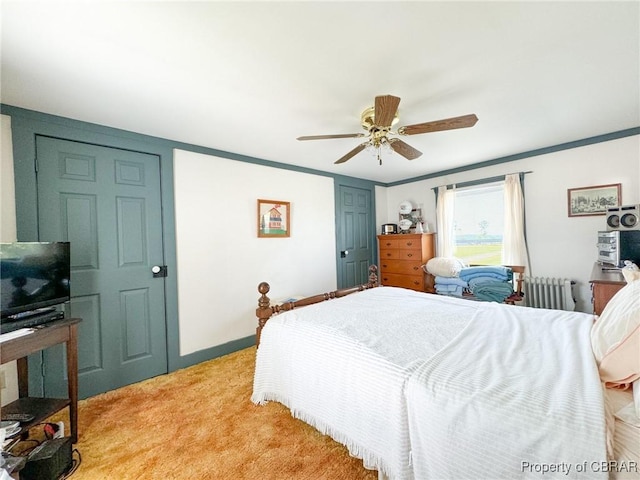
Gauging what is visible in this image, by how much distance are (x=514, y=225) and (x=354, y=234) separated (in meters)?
2.24

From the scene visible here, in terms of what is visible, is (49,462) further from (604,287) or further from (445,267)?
(445,267)

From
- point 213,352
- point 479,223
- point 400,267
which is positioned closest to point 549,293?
point 479,223

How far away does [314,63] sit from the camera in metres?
1.54

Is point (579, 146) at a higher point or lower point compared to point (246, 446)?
higher

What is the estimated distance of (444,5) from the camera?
3.84 feet

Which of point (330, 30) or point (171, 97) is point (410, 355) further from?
point (171, 97)

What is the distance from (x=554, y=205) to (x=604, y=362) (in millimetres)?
2934

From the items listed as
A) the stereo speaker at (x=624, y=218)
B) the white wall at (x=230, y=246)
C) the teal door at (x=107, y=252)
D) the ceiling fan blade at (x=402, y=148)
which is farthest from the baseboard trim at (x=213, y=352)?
the stereo speaker at (x=624, y=218)

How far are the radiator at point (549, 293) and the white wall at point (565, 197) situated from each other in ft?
0.42

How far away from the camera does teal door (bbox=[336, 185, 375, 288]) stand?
4266 millimetres

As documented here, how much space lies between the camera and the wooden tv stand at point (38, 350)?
4.66 feet

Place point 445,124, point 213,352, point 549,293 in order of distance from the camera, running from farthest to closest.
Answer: point 549,293, point 213,352, point 445,124

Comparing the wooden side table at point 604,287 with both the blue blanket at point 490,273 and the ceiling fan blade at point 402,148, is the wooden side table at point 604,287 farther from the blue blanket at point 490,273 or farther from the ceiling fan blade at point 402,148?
the ceiling fan blade at point 402,148

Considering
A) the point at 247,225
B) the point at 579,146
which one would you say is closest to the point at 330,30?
the point at 247,225
